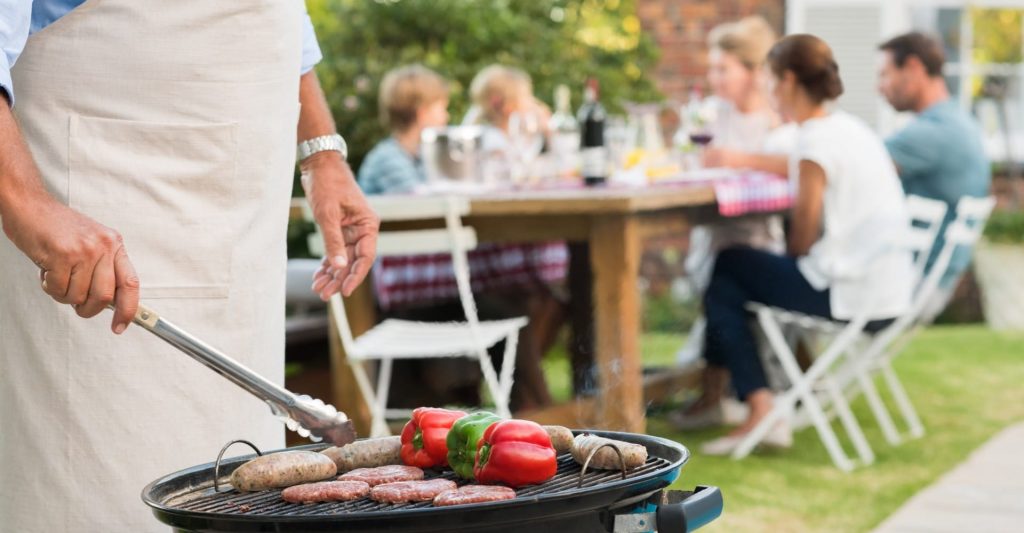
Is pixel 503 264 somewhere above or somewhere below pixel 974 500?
above

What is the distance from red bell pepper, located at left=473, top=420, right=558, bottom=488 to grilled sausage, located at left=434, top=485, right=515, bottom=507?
50mm

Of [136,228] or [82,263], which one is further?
[136,228]

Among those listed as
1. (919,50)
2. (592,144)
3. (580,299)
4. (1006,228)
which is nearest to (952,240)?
(919,50)

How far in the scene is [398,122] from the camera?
580 cm

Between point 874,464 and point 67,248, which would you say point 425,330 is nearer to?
point 874,464

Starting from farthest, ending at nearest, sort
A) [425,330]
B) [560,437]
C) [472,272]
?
[472,272] → [425,330] → [560,437]

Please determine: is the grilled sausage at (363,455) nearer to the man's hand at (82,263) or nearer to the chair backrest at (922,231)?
the man's hand at (82,263)

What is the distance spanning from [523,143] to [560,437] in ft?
11.7

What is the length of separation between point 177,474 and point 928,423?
454cm

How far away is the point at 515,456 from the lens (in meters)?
1.63

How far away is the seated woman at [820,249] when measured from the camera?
16.0ft

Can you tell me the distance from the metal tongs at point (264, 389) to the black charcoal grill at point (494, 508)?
0.32 ft

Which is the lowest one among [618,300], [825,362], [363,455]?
[825,362]

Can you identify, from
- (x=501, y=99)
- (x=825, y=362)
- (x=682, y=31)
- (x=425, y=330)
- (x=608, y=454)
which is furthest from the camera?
(x=682, y=31)
